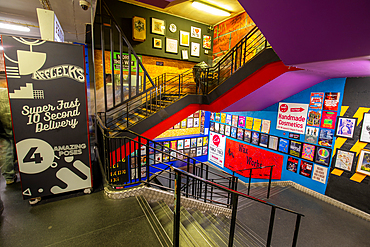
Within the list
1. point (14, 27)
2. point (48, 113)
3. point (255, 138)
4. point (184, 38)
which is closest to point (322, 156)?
point (255, 138)

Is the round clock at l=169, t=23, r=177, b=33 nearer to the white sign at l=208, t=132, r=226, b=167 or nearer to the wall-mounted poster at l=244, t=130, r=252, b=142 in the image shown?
the white sign at l=208, t=132, r=226, b=167

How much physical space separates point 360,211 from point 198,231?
13.5 feet

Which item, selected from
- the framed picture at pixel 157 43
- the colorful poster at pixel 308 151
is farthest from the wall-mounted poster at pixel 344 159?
the framed picture at pixel 157 43

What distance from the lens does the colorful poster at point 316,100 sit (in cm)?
452

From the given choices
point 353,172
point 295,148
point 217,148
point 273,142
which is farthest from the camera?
point 217,148

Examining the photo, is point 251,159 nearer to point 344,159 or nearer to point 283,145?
point 283,145

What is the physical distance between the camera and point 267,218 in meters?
3.72

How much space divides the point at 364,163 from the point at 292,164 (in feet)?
5.49

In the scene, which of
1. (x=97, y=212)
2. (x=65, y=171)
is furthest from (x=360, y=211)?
(x=65, y=171)

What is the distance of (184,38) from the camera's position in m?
7.42

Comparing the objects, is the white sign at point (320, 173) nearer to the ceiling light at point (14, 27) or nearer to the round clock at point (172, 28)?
the round clock at point (172, 28)

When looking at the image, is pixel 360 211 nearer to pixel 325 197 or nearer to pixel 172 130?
pixel 325 197

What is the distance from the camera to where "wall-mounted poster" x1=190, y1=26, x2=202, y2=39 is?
762 cm

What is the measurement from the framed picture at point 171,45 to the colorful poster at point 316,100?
5.37 m
